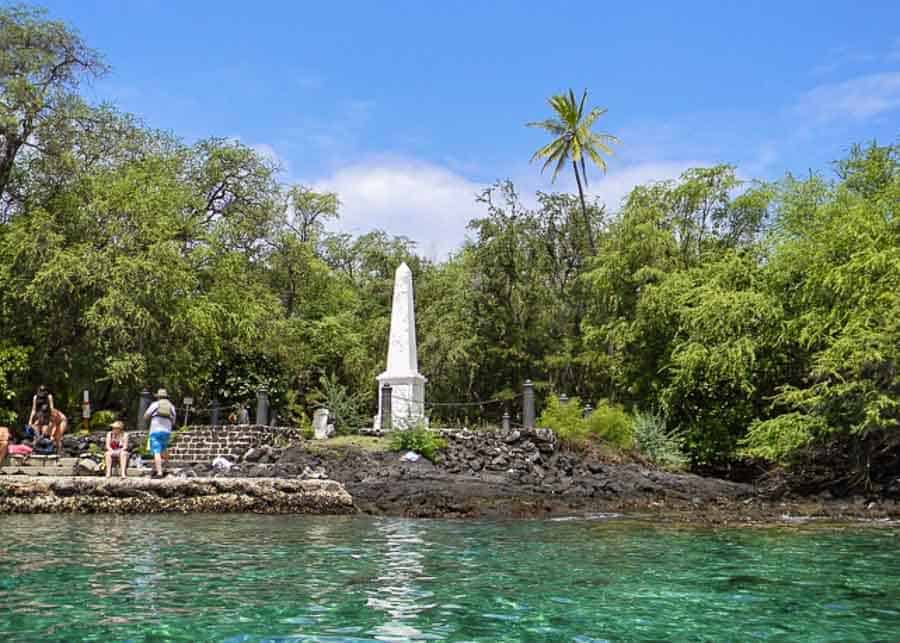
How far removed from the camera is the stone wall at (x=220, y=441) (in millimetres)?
20984

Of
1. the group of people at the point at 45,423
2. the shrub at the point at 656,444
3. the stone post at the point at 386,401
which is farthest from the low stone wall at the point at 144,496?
the shrub at the point at 656,444

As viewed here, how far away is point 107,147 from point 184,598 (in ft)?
80.9

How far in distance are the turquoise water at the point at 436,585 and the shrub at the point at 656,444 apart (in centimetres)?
1147

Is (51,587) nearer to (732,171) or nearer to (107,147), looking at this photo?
(107,147)

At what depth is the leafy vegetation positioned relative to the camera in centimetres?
2248

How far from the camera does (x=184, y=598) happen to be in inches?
269

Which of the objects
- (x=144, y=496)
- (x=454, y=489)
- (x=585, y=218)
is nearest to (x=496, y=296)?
(x=585, y=218)

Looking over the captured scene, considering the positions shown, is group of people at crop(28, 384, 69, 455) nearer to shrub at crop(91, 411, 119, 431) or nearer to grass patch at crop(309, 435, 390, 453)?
shrub at crop(91, 411, 119, 431)

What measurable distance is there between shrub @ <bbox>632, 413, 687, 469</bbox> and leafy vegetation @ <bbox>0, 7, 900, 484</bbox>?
0.07 m

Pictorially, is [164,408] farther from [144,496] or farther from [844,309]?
[844,309]

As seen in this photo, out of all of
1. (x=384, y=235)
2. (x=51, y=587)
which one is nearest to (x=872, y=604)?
(x=51, y=587)

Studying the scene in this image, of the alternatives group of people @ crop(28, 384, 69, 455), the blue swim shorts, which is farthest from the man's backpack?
group of people @ crop(28, 384, 69, 455)

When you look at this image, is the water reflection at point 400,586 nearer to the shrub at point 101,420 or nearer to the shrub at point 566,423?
the shrub at point 566,423

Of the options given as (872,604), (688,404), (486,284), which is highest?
(486,284)
